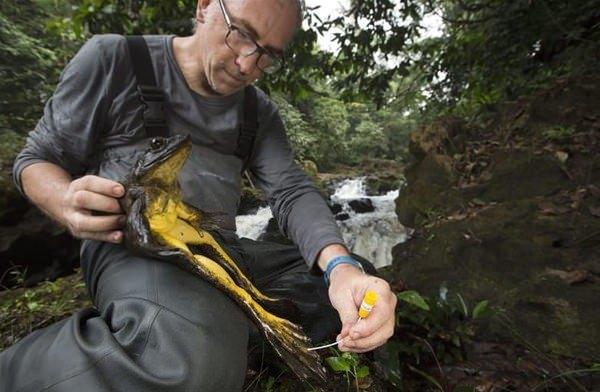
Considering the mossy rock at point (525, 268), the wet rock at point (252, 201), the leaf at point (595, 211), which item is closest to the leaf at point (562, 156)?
the mossy rock at point (525, 268)

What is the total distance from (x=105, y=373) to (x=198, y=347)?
0.26m

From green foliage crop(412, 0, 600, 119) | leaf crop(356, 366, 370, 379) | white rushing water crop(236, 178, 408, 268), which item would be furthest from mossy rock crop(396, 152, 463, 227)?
leaf crop(356, 366, 370, 379)

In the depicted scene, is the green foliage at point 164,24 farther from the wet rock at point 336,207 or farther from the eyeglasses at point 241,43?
the wet rock at point 336,207

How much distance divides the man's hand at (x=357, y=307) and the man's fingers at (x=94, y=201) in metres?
0.91

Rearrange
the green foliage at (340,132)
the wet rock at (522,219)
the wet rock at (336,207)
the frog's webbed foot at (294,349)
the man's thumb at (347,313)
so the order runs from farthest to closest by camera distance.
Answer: the green foliage at (340,132) < the wet rock at (336,207) < the wet rock at (522,219) < the man's thumb at (347,313) < the frog's webbed foot at (294,349)

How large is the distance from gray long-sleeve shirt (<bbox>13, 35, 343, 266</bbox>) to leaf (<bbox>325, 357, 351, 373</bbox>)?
470 millimetres

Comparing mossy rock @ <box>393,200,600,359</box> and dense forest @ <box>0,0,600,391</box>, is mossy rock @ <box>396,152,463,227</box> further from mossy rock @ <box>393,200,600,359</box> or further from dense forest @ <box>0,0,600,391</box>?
mossy rock @ <box>393,200,600,359</box>

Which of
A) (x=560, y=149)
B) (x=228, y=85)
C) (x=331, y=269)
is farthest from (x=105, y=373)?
(x=560, y=149)

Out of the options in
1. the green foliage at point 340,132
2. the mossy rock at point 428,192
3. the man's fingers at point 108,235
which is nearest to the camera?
the man's fingers at point 108,235

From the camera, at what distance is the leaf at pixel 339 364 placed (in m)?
1.51

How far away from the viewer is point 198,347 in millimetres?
1094

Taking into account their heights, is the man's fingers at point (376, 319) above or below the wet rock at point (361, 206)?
above

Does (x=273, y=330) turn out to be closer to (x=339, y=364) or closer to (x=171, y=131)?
(x=339, y=364)

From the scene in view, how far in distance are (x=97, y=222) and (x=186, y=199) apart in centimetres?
63
